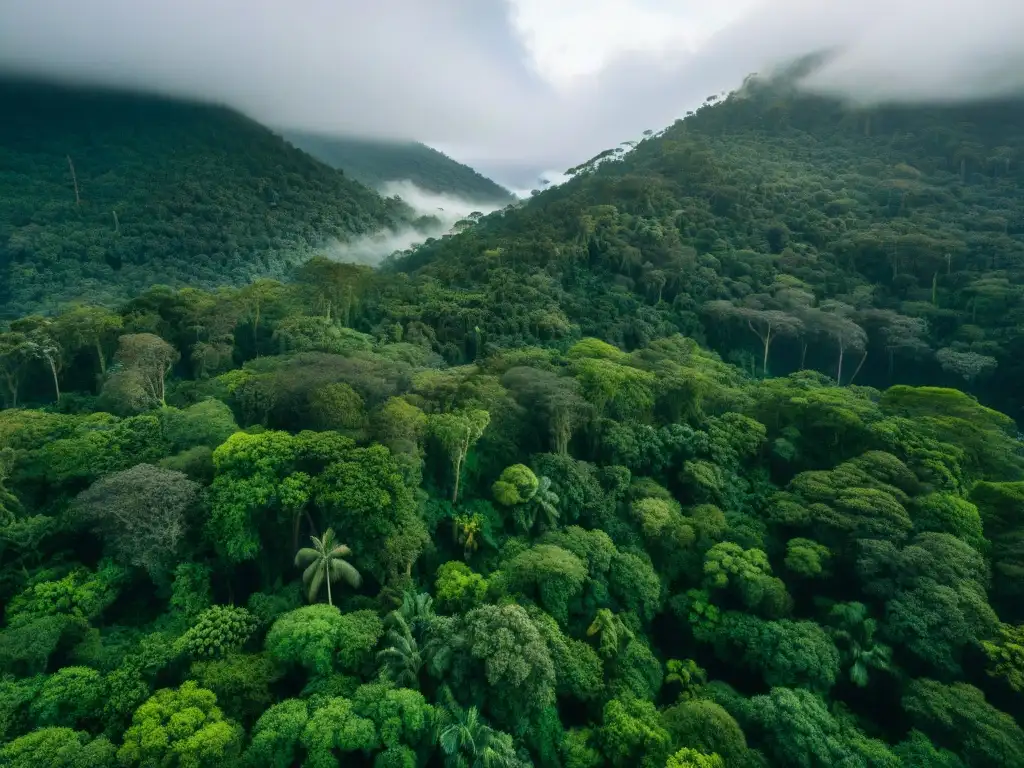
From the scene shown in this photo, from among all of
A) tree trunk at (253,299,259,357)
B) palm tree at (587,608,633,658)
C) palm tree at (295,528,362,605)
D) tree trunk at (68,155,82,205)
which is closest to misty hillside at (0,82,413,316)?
tree trunk at (68,155,82,205)

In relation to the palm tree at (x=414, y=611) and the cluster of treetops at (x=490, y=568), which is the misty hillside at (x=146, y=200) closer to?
the cluster of treetops at (x=490, y=568)

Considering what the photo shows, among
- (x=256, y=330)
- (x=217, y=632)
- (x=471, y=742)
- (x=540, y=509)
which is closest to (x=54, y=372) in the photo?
(x=256, y=330)

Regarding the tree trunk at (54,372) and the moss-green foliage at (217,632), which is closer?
the moss-green foliage at (217,632)

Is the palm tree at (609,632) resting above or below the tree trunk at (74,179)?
below

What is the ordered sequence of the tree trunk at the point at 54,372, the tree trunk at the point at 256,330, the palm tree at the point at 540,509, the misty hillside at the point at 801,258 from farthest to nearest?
the misty hillside at the point at 801,258
the tree trunk at the point at 256,330
the tree trunk at the point at 54,372
the palm tree at the point at 540,509

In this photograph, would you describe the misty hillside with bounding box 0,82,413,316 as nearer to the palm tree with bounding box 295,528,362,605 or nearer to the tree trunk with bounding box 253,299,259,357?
the tree trunk with bounding box 253,299,259,357

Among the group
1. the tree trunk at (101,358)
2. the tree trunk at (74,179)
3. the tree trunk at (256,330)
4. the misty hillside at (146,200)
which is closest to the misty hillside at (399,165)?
the misty hillside at (146,200)
